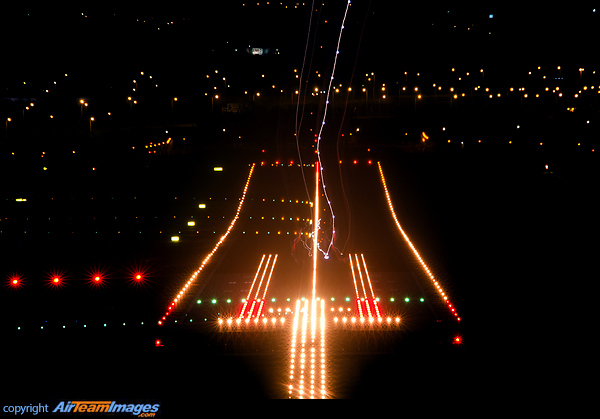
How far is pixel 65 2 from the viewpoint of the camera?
717 inches

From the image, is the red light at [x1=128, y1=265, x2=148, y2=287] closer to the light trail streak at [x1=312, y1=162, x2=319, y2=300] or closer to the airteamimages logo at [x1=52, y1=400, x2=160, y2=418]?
the light trail streak at [x1=312, y1=162, x2=319, y2=300]

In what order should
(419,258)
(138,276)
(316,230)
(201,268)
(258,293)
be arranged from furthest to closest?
(316,230) → (419,258) → (201,268) → (138,276) → (258,293)

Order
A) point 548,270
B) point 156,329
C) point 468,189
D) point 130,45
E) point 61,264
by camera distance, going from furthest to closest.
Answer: point 130,45, point 468,189, point 61,264, point 548,270, point 156,329

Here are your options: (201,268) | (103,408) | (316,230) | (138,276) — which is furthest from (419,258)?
(103,408)

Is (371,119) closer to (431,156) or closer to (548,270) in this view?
(431,156)

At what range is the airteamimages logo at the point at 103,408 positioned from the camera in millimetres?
3881

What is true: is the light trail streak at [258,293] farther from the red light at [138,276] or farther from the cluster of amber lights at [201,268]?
the red light at [138,276]

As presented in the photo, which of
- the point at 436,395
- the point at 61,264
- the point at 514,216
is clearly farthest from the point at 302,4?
the point at 436,395

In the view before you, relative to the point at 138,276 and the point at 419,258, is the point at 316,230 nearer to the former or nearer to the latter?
the point at 419,258

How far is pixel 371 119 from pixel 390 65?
3.12m

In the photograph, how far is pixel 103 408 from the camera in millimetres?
3912

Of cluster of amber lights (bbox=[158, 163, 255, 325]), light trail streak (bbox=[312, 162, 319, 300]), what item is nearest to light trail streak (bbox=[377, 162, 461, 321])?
light trail streak (bbox=[312, 162, 319, 300])

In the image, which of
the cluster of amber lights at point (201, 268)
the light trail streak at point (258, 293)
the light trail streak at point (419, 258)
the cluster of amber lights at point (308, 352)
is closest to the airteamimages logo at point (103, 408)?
the cluster of amber lights at point (308, 352)

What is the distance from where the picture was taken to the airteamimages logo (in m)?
3.88
